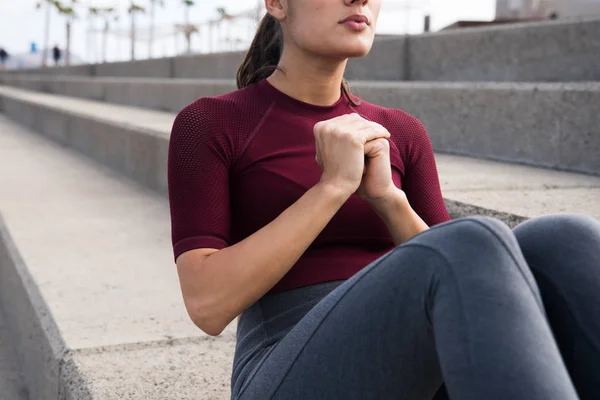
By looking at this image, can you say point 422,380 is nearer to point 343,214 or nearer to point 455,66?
point 343,214

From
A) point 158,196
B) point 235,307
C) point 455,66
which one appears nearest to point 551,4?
point 455,66

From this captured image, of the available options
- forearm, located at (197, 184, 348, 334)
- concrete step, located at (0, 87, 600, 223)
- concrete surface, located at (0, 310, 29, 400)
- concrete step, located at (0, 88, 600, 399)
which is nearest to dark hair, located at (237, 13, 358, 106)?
forearm, located at (197, 184, 348, 334)

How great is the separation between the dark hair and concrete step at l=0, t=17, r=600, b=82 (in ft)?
7.51

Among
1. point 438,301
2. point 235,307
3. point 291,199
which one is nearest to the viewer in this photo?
point 438,301

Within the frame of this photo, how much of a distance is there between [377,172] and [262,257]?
0.28 metres

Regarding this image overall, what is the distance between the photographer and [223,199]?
5.08 feet

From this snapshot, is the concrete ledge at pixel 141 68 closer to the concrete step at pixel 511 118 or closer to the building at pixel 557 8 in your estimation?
the building at pixel 557 8

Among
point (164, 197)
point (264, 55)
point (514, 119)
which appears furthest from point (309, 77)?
point (164, 197)

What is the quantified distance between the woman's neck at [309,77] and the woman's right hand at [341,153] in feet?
0.72

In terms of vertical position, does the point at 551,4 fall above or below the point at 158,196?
above

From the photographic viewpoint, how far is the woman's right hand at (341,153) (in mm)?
1499

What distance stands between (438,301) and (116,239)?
8.42 ft

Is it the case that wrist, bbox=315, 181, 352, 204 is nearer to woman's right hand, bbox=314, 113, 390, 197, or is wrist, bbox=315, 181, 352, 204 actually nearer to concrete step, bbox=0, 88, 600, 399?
woman's right hand, bbox=314, 113, 390, 197

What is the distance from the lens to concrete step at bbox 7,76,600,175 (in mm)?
3242
